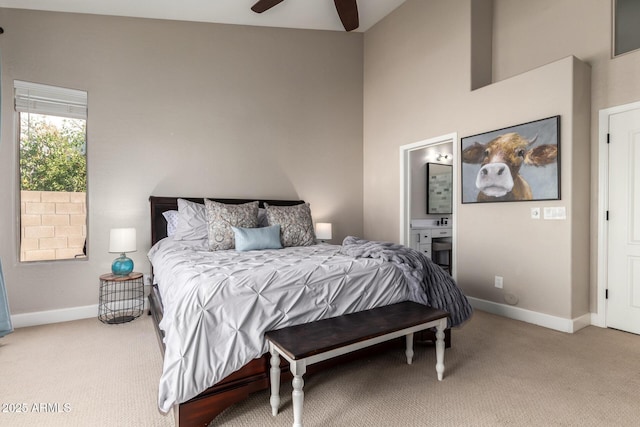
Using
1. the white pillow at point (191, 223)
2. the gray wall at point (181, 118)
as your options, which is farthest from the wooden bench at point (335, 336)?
the gray wall at point (181, 118)

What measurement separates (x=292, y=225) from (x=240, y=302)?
1823 mm

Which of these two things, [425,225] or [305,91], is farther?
[425,225]

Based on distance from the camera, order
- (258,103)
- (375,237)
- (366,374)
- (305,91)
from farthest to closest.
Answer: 1. (375,237)
2. (305,91)
3. (258,103)
4. (366,374)

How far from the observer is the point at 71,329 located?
3072mm

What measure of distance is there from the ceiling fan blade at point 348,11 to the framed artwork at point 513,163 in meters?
1.73

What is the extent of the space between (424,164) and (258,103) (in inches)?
103

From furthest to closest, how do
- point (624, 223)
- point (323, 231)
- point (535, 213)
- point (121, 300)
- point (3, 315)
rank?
point (323, 231), point (121, 300), point (535, 213), point (624, 223), point (3, 315)

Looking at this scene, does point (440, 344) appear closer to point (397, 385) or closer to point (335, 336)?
point (397, 385)

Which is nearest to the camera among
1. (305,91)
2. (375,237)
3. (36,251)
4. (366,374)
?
(366,374)

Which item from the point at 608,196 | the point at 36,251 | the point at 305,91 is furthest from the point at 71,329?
the point at 608,196

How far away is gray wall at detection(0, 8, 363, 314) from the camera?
3.20 m

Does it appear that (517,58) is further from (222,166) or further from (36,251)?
(36,251)

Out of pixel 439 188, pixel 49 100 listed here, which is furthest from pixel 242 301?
pixel 439 188

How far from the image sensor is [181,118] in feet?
12.7
